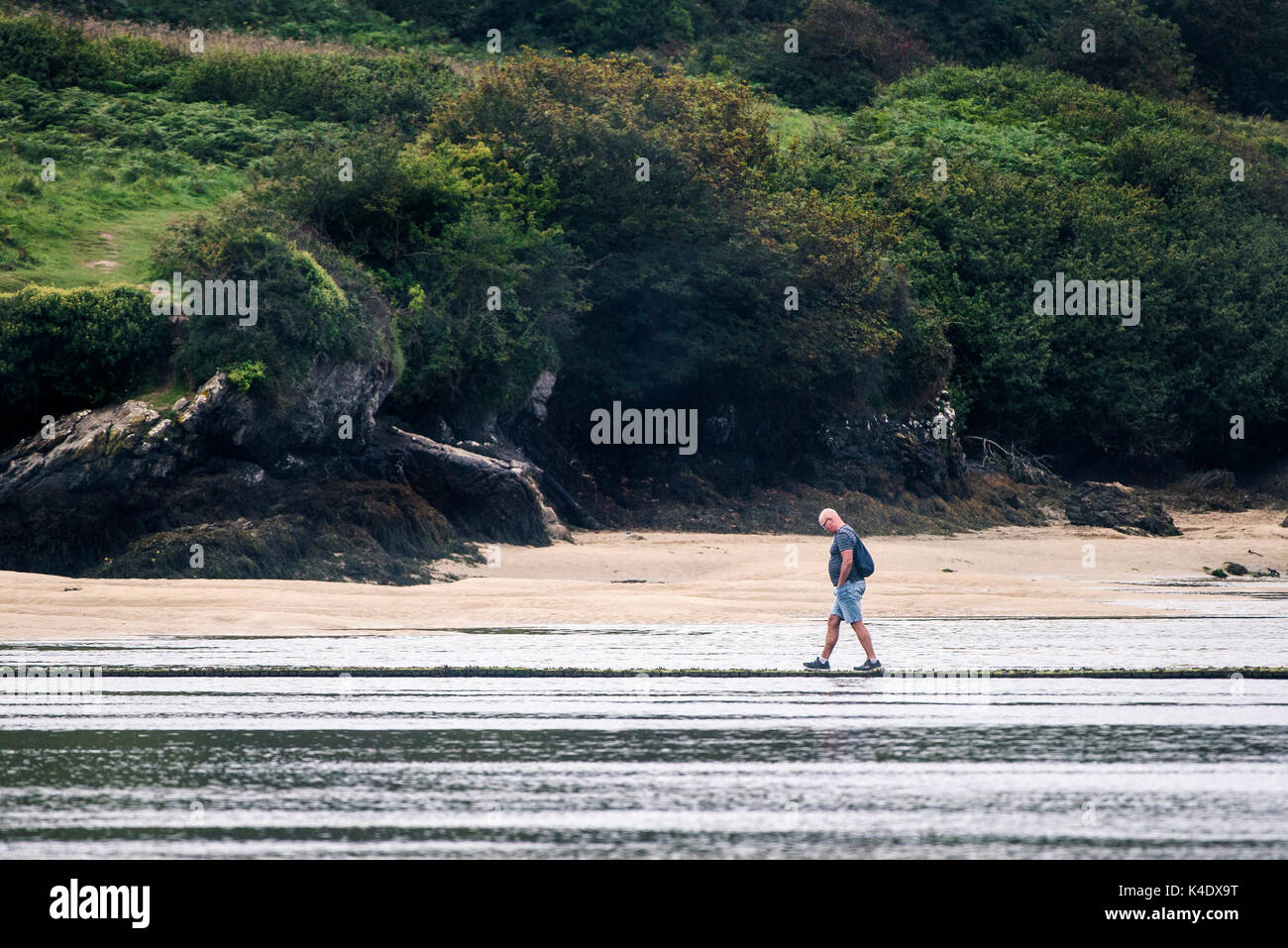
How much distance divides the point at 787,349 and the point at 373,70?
664 inches

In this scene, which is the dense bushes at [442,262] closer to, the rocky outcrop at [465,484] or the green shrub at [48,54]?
the rocky outcrop at [465,484]

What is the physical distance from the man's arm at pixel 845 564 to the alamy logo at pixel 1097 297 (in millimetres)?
30089

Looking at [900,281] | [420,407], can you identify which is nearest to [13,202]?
[420,407]

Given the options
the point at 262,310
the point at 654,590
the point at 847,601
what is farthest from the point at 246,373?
the point at 847,601

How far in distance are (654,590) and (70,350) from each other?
988 cm

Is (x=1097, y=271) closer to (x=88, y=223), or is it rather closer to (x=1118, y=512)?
(x=1118, y=512)

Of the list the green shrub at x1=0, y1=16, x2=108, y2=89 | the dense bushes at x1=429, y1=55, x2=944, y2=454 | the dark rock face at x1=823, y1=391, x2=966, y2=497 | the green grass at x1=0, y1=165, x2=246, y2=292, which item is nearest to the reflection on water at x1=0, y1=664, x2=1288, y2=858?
the green grass at x1=0, y1=165, x2=246, y2=292

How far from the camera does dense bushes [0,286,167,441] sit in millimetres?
23938

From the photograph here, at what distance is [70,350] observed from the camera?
2419 centimetres

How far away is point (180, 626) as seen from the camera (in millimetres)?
17766

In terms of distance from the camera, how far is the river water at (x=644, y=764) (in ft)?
24.5
